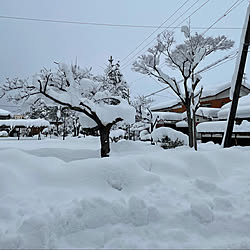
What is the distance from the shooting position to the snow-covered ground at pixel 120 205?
1.93 m

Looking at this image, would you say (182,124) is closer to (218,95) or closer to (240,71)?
(218,95)

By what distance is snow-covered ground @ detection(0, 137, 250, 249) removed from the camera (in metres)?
1.93

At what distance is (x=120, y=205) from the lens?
2.40 m

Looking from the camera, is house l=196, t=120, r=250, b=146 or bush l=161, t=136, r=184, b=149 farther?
house l=196, t=120, r=250, b=146

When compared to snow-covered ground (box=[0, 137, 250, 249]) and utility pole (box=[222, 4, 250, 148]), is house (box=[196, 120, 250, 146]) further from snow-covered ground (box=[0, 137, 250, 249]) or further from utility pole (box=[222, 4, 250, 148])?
snow-covered ground (box=[0, 137, 250, 249])

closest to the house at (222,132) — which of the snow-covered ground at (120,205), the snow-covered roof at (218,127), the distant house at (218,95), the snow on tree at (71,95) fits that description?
the snow-covered roof at (218,127)

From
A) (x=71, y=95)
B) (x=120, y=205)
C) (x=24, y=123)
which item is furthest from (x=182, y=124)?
(x=120, y=205)

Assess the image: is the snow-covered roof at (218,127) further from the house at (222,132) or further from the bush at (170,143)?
the bush at (170,143)

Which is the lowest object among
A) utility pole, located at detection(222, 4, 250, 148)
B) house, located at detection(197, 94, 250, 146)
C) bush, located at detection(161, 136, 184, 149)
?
bush, located at detection(161, 136, 184, 149)

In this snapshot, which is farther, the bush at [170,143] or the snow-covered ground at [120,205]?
the bush at [170,143]

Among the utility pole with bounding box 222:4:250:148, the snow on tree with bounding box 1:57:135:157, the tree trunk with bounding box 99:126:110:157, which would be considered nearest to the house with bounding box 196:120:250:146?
the utility pole with bounding box 222:4:250:148

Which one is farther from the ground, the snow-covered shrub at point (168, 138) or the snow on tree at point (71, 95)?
the snow on tree at point (71, 95)

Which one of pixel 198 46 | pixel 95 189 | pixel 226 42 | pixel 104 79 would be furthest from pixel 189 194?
pixel 226 42

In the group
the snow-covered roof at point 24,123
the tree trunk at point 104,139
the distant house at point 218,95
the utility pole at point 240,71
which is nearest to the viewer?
the utility pole at point 240,71
